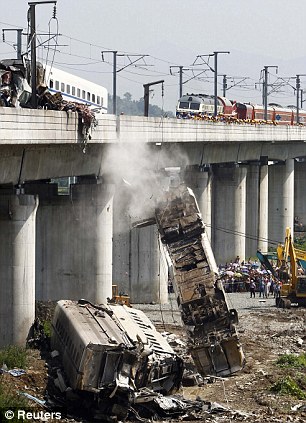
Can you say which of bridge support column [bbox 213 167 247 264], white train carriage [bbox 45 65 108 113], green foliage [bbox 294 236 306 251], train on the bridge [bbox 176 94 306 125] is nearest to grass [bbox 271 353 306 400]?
white train carriage [bbox 45 65 108 113]

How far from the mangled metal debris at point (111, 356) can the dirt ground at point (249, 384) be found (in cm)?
94

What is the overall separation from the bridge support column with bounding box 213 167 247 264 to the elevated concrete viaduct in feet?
6.95

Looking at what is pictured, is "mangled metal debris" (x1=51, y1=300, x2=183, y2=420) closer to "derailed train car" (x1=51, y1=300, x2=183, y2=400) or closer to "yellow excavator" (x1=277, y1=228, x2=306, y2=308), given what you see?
"derailed train car" (x1=51, y1=300, x2=183, y2=400)

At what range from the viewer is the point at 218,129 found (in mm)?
64500

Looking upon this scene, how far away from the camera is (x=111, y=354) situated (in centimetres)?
3031

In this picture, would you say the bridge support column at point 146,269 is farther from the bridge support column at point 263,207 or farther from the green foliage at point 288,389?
the bridge support column at point 263,207

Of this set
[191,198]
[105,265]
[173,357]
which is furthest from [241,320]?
[173,357]

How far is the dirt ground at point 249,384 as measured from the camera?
103 feet

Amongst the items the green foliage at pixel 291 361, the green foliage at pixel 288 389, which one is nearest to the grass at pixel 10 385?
the green foliage at pixel 288 389

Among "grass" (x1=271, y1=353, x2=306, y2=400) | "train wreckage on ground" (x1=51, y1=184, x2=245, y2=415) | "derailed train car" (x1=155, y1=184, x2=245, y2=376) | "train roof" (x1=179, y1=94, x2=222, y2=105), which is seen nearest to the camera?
"train wreckage on ground" (x1=51, y1=184, x2=245, y2=415)

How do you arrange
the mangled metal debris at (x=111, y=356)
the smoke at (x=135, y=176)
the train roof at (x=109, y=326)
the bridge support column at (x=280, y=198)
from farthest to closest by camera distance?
the bridge support column at (x=280, y=198) < the smoke at (x=135, y=176) < the train roof at (x=109, y=326) < the mangled metal debris at (x=111, y=356)

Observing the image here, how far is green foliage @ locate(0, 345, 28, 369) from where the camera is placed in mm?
34781

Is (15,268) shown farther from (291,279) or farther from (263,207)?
(263,207)

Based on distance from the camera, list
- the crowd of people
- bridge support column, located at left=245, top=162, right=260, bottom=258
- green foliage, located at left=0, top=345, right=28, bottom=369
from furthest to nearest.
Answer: bridge support column, located at left=245, top=162, right=260, bottom=258 < the crowd of people < green foliage, located at left=0, top=345, right=28, bottom=369
